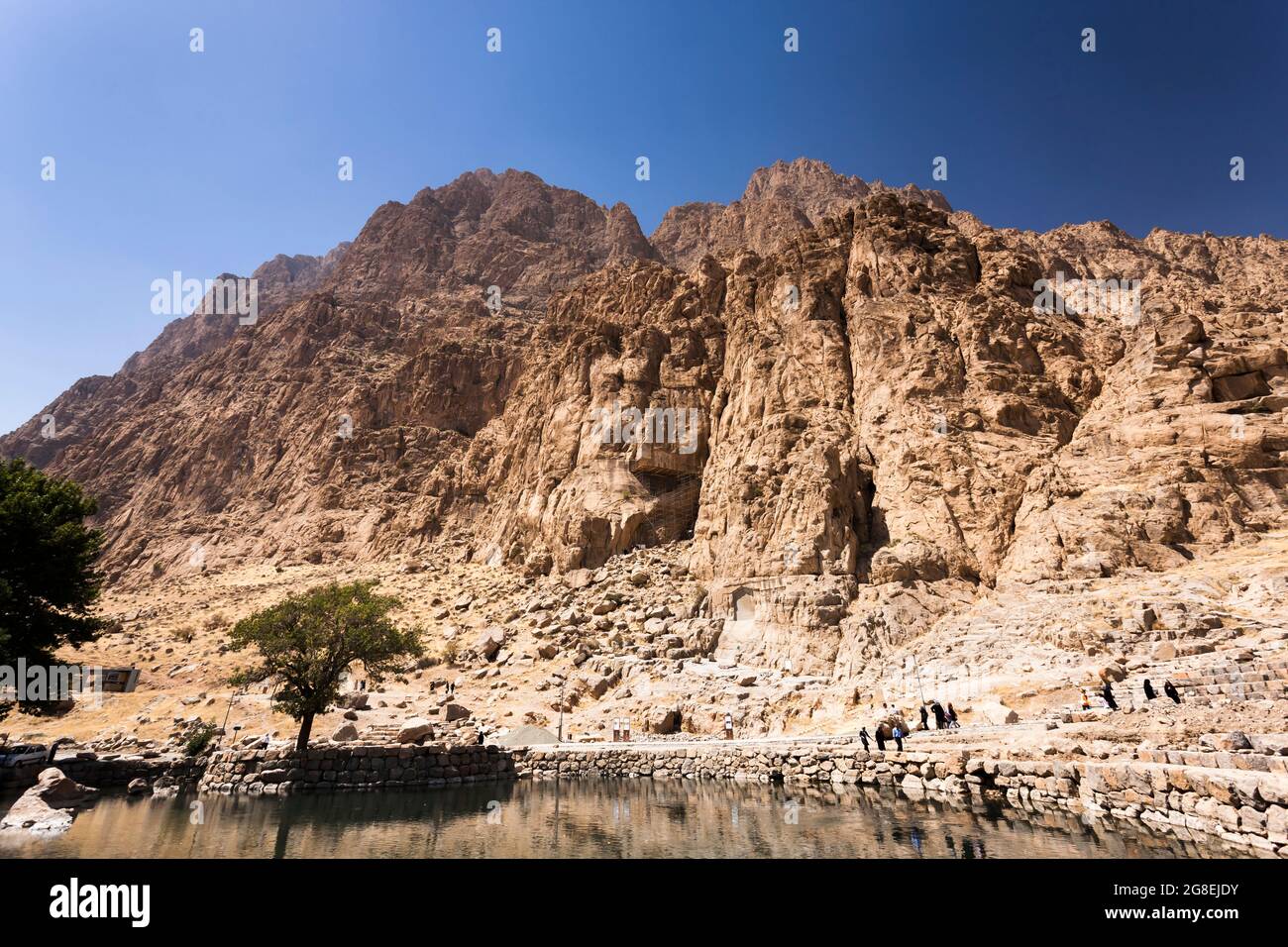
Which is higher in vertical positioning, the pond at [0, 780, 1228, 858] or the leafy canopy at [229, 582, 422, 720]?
the leafy canopy at [229, 582, 422, 720]

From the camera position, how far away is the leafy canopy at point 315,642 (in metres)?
23.8

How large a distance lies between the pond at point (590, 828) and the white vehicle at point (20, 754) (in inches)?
158

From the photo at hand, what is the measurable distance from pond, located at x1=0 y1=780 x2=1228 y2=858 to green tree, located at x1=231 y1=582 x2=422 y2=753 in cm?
362

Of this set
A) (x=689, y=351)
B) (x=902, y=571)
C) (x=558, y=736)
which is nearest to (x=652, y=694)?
(x=558, y=736)

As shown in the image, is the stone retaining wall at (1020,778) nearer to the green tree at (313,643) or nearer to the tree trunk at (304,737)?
the green tree at (313,643)

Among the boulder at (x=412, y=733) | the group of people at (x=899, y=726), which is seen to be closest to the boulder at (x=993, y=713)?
the group of people at (x=899, y=726)

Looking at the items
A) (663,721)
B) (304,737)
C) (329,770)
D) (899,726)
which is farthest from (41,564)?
(899,726)

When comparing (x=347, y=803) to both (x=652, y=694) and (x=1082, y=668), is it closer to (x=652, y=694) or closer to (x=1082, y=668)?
(x=652, y=694)

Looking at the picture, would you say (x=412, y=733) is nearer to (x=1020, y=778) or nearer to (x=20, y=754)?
(x=20, y=754)

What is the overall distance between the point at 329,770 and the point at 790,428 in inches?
1331

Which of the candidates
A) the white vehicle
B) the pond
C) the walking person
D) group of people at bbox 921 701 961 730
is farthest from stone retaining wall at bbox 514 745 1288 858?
the white vehicle

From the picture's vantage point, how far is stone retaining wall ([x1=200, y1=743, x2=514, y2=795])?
22.2m

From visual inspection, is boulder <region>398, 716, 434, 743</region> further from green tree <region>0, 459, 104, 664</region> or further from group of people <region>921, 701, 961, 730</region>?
group of people <region>921, 701, 961, 730</region>

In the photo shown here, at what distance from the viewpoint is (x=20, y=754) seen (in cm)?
2267
